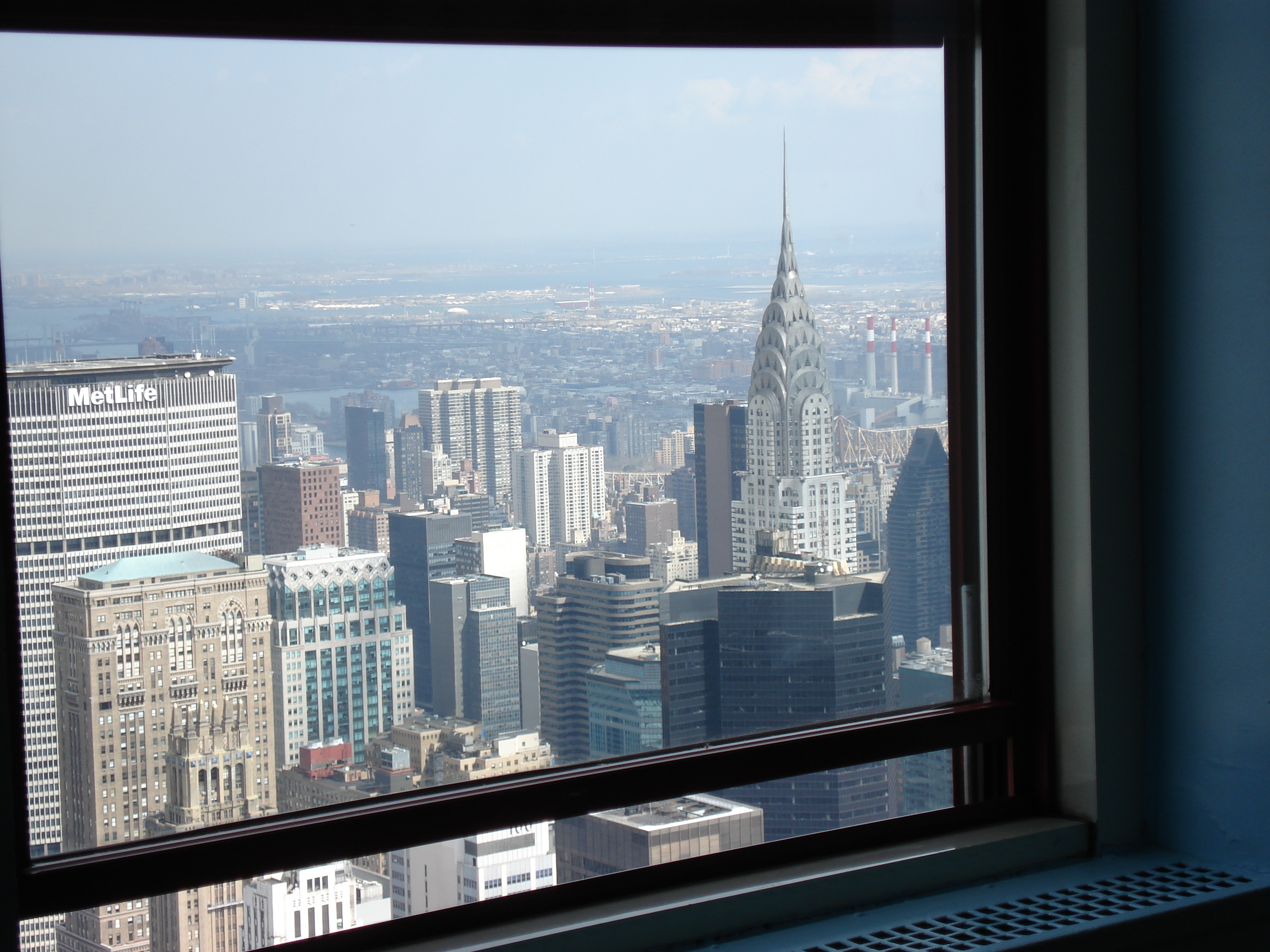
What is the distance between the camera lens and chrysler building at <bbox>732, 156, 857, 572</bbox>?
1.65m

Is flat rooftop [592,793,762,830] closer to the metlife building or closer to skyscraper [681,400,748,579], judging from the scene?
skyscraper [681,400,748,579]

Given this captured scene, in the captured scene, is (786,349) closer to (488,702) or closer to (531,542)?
(531,542)

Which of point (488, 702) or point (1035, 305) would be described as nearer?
point (488, 702)

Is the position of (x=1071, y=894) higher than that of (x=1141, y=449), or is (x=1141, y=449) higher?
(x=1141, y=449)

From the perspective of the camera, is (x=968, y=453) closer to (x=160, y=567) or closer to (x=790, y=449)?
(x=790, y=449)

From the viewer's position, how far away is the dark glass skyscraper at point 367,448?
139cm

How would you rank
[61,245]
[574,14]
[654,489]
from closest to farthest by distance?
1. [61,245]
2. [574,14]
3. [654,489]

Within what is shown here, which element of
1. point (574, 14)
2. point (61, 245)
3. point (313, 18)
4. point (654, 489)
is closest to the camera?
point (61, 245)

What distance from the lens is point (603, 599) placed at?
1529mm

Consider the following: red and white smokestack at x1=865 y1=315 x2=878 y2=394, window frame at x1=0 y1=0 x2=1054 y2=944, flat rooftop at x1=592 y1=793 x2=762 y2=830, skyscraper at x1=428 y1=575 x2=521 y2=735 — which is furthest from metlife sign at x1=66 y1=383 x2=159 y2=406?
red and white smokestack at x1=865 y1=315 x2=878 y2=394

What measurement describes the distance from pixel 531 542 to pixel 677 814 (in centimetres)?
42

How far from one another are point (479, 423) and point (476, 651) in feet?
0.97

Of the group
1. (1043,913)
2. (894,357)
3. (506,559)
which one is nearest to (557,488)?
(506,559)

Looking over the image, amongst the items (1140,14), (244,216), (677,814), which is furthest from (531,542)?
(1140,14)
